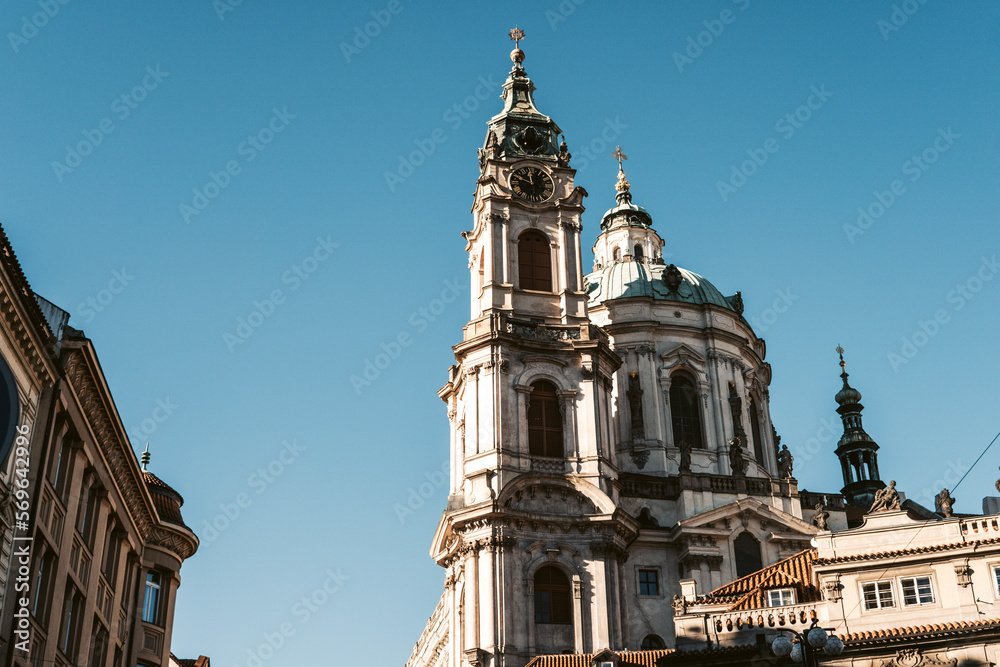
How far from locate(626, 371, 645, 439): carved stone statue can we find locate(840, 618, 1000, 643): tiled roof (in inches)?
1101

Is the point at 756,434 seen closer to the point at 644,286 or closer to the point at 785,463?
the point at 785,463

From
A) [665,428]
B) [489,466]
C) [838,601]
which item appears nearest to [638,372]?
[665,428]

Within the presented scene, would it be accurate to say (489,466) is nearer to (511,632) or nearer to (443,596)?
(511,632)

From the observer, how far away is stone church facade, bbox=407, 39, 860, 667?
52781 millimetres

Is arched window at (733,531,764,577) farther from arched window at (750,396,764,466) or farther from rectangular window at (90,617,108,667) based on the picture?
rectangular window at (90,617,108,667)

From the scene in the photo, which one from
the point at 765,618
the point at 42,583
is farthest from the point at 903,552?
the point at 42,583

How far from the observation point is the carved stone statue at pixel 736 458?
63.5 m

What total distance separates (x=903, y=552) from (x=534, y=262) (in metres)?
27.7

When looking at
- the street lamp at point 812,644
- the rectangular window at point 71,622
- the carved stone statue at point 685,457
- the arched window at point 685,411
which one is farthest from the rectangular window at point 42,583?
the arched window at point 685,411

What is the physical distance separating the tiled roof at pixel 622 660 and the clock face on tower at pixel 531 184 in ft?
90.4

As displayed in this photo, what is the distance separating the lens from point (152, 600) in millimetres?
43969

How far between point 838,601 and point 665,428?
89.0 ft

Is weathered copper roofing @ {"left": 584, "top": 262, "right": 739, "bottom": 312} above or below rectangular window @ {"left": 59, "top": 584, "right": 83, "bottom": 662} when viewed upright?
above

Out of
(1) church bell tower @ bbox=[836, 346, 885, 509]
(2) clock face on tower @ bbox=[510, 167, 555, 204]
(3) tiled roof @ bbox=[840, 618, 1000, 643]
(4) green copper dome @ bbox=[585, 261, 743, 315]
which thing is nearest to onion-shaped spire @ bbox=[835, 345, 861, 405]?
(1) church bell tower @ bbox=[836, 346, 885, 509]
